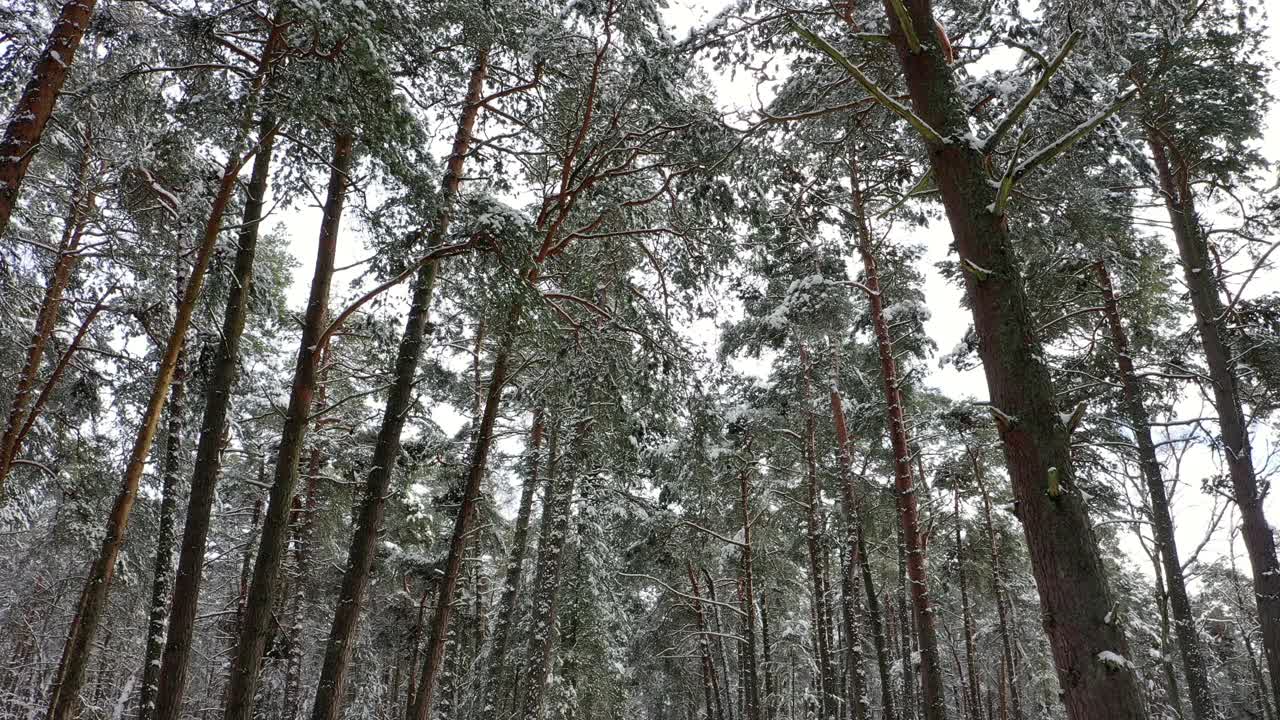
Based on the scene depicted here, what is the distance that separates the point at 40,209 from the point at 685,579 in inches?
734

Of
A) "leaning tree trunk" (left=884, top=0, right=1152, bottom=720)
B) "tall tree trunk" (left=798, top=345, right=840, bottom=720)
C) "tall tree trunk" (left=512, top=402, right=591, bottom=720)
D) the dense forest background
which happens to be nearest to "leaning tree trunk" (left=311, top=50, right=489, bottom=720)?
the dense forest background

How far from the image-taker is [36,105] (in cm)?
477

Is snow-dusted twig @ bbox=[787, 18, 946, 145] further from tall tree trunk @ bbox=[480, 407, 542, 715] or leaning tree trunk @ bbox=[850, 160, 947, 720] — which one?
tall tree trunk @ bbox=[480, 407, 542, 715]

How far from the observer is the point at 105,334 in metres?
10.1

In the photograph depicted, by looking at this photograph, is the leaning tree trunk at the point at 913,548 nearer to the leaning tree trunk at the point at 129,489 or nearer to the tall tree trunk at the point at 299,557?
the leaning tree trunk at the point at 129,489

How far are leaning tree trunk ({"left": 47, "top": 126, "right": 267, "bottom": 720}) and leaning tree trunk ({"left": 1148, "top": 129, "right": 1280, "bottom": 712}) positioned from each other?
1047 cm

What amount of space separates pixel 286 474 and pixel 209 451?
0.89 m

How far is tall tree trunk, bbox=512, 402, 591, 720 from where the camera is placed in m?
11.1

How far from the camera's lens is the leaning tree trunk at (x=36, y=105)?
4.61 m

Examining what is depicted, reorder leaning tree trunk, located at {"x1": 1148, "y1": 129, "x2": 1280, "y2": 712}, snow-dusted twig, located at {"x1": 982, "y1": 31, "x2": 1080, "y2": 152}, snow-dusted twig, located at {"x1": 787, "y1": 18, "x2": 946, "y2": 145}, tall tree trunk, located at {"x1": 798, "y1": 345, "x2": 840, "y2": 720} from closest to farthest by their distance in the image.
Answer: snow-dusted twig, located at {"x1": 982, "y1": 31, "x2": 1080, "y2": 152}
snow-dusted twig, located at {"x1": 787, "y1": 18, "x2": 946, "y2": 145}
leaning tree trunk, located at {"x1": 1148, "y1": 129, "x2": 1280, "y2": 712}
tall tree trunk, located at {"x1": 798, "y1": 345, "x2": 840, "y2": 720}

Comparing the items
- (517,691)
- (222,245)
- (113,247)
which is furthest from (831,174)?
(517,691)

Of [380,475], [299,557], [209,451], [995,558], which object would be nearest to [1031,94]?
[380,475]

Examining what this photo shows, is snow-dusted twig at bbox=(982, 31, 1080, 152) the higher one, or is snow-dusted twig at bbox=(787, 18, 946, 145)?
snow-dusted twig at bbox=(787, 18, 946, 145)

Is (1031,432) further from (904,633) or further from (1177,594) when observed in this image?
(904,633)
